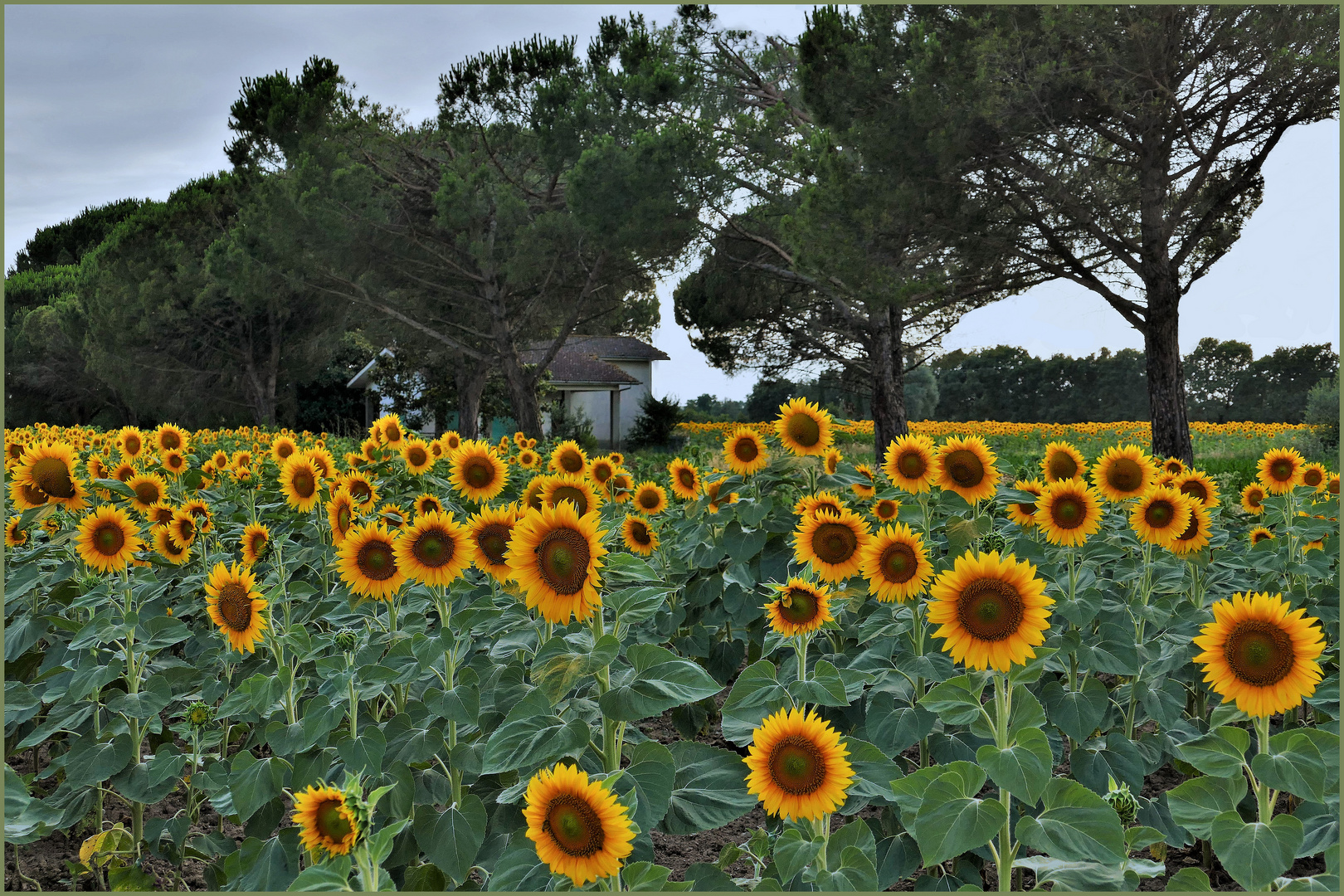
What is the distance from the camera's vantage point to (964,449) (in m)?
2.93

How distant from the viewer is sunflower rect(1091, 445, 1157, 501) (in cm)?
297

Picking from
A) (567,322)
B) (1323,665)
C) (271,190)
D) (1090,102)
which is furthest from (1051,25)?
(271,190)

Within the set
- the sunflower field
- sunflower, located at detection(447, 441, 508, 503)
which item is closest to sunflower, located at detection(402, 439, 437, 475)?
the sunflower field

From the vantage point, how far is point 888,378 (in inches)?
671

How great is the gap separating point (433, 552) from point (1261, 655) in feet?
6.20

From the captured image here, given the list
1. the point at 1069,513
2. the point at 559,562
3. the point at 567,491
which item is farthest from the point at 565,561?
the point at 1069,513

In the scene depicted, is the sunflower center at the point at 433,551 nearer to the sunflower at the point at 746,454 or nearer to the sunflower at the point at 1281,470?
the sunflower at the point at 746,454

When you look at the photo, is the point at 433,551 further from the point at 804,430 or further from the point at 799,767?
the point at 804,430

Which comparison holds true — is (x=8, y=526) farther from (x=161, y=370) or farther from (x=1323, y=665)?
(x=161, y=370)

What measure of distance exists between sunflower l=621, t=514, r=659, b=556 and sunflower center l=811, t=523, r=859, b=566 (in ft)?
2.84

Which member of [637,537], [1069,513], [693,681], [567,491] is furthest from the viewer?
[637,537]

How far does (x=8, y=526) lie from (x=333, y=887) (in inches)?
112

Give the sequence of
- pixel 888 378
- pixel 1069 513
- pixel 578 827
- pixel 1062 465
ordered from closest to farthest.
Answer: pixel 578 827 → pixel 1069 513 → pixel 1062 465 → pixel 888 378

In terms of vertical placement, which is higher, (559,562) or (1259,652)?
(559,562)
